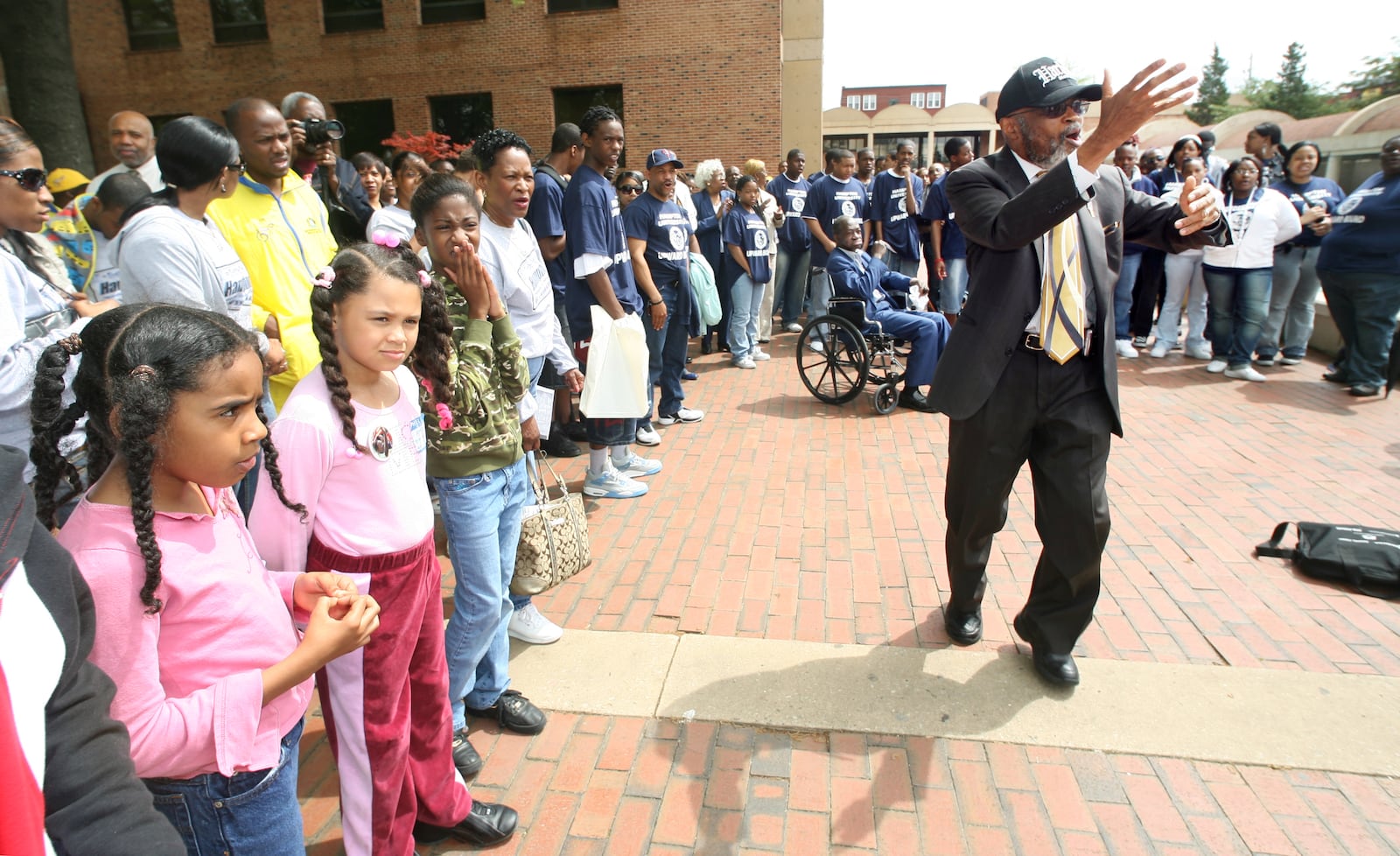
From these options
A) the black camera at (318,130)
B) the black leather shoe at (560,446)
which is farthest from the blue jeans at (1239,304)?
the black camera at (318,130)

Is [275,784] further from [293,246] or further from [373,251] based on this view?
[293,246]

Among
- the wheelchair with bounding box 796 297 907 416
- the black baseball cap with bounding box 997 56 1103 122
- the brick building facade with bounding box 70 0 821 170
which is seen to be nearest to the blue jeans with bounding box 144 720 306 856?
the black baseball cap with bounding box 997 56 1103 122

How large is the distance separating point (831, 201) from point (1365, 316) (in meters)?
5.13

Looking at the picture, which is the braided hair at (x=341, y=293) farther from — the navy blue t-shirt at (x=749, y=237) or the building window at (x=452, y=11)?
the building window at (x=452, y=11)

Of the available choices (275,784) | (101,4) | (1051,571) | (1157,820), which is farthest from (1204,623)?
(101,4)

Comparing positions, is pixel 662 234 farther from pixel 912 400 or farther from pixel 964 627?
pixel 964 627

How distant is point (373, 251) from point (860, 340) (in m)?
5.26

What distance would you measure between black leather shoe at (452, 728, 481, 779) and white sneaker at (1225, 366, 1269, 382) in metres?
7.92

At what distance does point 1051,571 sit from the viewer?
122 inches

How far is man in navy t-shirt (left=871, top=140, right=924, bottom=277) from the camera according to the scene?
31.0 feet

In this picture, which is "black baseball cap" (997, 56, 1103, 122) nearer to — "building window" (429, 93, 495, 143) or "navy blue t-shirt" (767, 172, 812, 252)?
"navy blue t-shirt" (767, 172, 812, 252)

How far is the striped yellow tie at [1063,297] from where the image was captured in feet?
9.20

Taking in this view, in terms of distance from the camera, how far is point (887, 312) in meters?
7.03

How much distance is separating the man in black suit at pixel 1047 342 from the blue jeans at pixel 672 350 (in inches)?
139
